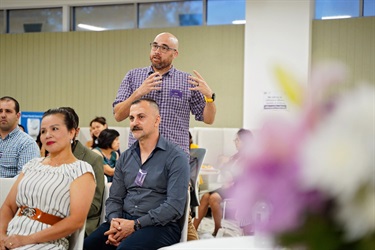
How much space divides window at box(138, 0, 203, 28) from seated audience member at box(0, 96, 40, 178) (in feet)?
19.5

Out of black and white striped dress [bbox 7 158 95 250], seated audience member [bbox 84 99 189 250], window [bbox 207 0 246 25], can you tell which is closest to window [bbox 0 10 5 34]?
window [bbox 207 0 246 25]

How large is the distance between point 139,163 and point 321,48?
6427 mm

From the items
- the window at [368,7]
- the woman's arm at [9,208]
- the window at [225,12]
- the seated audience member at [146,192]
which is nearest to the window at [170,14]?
the window at [225,12]

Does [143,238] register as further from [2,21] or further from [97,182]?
[2,21]

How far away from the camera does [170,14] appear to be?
10375 mm

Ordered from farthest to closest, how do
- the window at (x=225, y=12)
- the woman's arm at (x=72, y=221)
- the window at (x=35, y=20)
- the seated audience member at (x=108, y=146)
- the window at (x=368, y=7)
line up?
the window at (x=35, y=20), the window at (x=225, y=12), the window at (x=368, y=7), the seated audience member at (x=108, y=146), the woman's arm at (x=72, y=221)

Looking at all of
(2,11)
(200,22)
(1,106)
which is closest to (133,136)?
(1,106)

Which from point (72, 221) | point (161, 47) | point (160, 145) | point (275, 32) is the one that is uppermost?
point (275, 32)

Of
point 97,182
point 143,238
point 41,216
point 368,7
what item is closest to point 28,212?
point 41,216

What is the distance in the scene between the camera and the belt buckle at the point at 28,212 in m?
3.11

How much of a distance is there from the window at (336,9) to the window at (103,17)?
3.37 metres

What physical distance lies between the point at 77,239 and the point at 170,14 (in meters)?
7.69

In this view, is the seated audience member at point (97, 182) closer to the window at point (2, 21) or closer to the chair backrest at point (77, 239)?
the chair backrest at point (77, 239)

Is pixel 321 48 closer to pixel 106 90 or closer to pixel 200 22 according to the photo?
pixel 200 22
